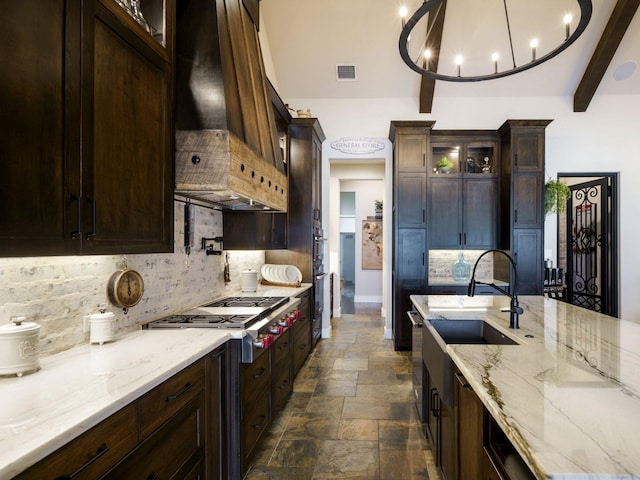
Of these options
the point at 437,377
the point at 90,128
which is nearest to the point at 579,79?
the point at 437,377

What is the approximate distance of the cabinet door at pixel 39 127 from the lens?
1.06m

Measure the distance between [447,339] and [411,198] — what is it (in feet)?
8.96

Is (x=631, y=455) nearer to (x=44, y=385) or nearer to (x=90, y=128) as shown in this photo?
(x=44, y=385)

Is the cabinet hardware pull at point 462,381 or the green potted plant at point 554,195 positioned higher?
the green potted plant at point 554,195

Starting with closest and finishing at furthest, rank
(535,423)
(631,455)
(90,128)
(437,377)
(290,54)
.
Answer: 1. (631,455)
2. (535,423)
3. (90,128)
4. (437,377)
5. (290,54)

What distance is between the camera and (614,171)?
525 cm

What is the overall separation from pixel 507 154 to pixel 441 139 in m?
0.88

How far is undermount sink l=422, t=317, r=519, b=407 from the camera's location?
182 cm

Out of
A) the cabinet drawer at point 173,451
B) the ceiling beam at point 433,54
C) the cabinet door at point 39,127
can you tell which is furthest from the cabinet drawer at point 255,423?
the ceiling beam at point 433,54

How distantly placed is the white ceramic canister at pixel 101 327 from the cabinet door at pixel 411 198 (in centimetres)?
384

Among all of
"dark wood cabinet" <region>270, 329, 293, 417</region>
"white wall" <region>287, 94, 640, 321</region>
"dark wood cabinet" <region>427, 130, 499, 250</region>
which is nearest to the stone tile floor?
"dark wood cabinet" <region>270, 329, 293, 417</region>

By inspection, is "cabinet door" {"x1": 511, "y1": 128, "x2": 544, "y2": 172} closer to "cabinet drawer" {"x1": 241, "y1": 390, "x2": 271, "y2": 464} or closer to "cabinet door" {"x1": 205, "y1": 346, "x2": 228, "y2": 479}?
"cabinet drawer" {"x1": 241, "y1": 390, "x2": 271, "y2": 464}

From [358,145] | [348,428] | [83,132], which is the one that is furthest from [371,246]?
[83,132]

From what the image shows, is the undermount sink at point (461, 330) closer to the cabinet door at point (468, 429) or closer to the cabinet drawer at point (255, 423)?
the cabinet door at point (468, 429)
